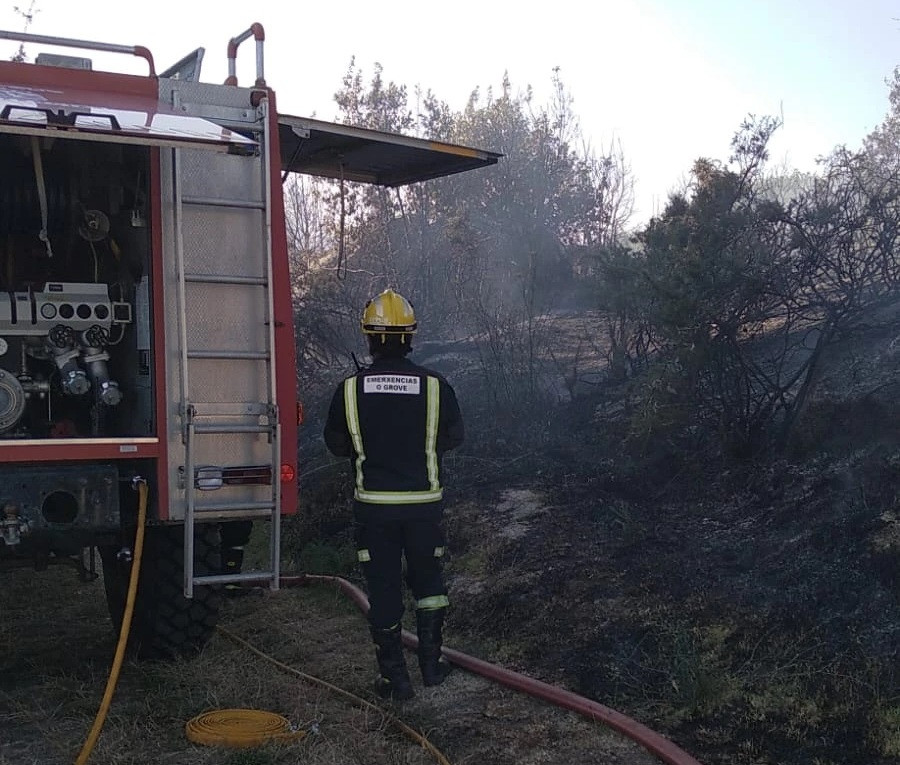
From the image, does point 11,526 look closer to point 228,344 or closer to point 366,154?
point 228,344

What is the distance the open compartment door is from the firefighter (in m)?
0.94

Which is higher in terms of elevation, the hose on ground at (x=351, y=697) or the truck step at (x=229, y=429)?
the truck step at (x=229, y=429)

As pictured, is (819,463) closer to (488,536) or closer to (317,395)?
(488,536)

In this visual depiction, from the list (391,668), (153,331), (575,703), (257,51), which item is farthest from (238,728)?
(257,51)

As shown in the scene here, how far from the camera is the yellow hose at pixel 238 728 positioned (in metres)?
4.31

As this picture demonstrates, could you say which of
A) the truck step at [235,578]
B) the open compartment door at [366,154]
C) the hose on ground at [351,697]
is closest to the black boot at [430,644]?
the hose on ground at [351,697]

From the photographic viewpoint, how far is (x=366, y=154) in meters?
6.11

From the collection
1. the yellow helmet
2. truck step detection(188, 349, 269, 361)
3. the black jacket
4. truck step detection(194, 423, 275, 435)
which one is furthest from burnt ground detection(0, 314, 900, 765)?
the yellow helmet

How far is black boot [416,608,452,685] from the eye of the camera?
16.7 feet

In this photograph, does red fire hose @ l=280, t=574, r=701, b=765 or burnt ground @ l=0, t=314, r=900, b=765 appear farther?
burnt ground @ l=0, t=314, r=900, b=765

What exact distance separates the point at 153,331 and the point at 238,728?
1789mm

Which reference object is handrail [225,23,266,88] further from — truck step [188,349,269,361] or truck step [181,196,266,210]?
truck step [188,349,269,361]

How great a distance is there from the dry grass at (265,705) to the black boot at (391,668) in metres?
0.07

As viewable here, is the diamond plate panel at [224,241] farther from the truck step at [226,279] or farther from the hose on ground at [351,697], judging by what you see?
the hose on ground at [351,697]
